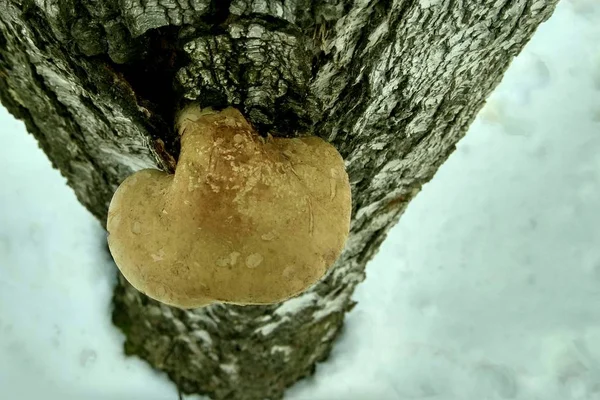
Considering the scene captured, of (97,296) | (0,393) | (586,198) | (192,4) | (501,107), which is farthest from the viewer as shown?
(501,107)

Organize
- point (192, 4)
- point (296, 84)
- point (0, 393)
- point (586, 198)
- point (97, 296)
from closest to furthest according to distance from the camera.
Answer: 1. point (192, 4)
2. point (296, 84)
3. point (0, 393)
4. point (97, 296)
5. point (586, 198)

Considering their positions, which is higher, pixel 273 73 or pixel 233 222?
pixel 273 73

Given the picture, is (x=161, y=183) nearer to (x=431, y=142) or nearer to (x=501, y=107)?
(x=431, y=142)

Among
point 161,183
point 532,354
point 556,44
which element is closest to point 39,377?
point 161,183

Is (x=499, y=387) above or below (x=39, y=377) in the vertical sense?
above
